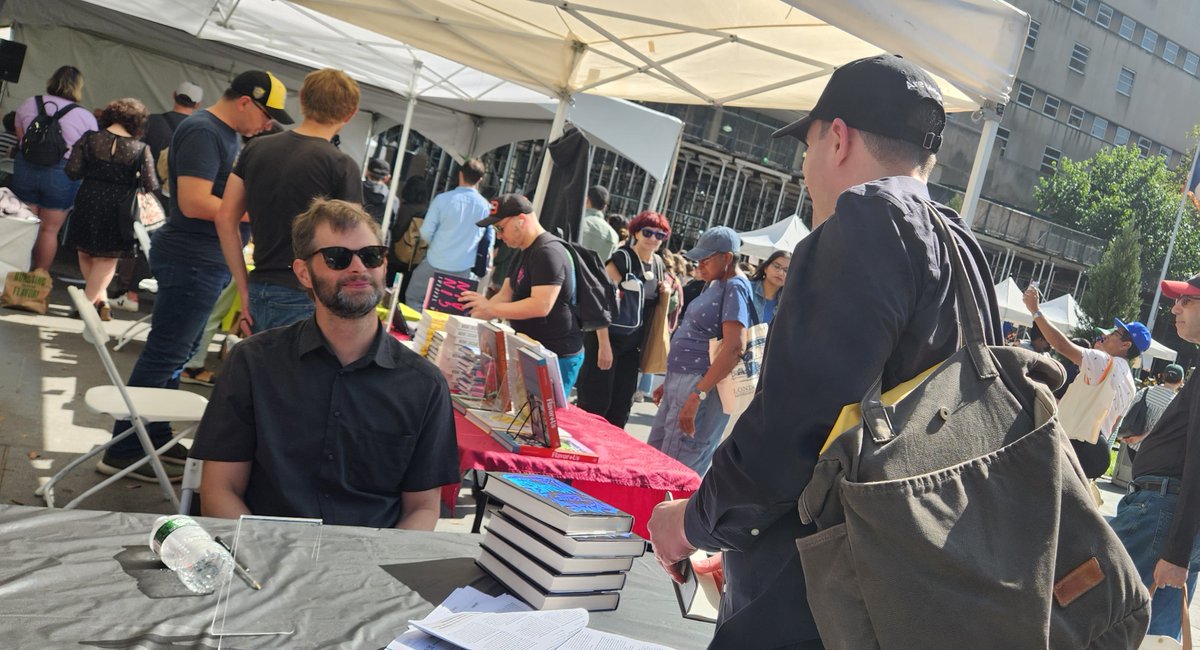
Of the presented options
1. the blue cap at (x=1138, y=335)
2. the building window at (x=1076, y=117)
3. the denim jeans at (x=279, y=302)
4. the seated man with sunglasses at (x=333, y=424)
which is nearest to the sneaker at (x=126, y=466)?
the denim jeans at (x=279, y=302)

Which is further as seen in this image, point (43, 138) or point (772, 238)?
point (772, 238)

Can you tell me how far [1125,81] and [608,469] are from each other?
5503 cm

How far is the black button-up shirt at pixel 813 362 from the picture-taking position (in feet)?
4.73

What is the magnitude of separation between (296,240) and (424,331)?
5.48ft

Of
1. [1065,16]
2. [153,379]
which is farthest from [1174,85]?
[153,379]

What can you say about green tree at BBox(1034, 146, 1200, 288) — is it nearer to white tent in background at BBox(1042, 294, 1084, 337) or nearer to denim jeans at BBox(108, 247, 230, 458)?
white tent in background at BBox(1042, 294, 1084, 337)

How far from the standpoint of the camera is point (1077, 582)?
1.32 meters

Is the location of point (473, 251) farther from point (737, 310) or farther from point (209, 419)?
point (209, 419)

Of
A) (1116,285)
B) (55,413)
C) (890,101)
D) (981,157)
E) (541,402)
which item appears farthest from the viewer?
(1116,285)

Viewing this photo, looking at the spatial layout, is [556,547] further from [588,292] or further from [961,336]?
[588,292]

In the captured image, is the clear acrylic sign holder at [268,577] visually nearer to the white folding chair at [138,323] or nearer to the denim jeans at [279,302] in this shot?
the denim jeans at [279,302]

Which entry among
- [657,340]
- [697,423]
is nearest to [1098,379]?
[657,340]

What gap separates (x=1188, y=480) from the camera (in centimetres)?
327

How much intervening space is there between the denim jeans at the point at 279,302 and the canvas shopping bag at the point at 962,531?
10.2 feet
